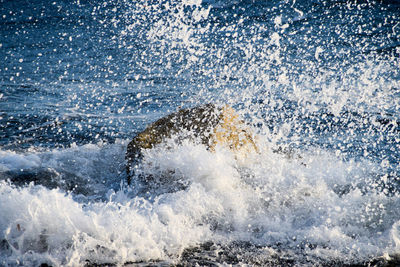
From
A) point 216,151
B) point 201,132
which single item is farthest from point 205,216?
point 201,132

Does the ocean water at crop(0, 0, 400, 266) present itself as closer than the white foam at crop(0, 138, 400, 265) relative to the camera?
No

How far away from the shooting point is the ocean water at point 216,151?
306 cm

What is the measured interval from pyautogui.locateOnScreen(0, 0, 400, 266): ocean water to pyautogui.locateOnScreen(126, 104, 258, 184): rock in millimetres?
156

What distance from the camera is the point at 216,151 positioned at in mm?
4707

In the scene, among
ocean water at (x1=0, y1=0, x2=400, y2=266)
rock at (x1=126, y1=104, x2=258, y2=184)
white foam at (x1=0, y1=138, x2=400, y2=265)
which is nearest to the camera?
white foam at (x1=0, y1=138, x2=400, y2=265)

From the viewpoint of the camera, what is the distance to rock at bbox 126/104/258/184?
4809mm

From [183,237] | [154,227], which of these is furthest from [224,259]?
[154,227]

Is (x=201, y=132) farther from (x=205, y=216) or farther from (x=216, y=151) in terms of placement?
(x=205, y=216)

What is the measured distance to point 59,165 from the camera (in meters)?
4.95

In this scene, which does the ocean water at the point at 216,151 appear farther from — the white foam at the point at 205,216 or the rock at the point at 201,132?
the rock at the point at 201,132

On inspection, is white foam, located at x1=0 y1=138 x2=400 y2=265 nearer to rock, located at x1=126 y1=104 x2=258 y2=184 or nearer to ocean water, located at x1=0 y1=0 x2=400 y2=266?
ocean water, located at x1=0 y1=0 x2=400 y2=266

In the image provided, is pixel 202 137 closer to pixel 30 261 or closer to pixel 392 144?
pixel 30 261

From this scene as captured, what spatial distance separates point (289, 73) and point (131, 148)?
5779 mm

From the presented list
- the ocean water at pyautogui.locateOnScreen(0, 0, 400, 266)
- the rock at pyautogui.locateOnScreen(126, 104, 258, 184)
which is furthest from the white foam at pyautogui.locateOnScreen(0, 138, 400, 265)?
the rock at pyautogui.locateOnScreen(126, 104, 258, 184)
